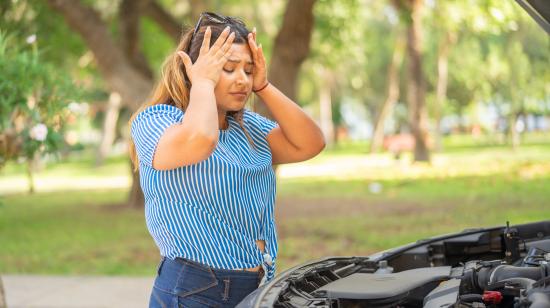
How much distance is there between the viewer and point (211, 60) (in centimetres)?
273

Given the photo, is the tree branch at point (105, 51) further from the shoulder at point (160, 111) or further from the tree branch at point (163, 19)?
the shoulder at point (160, 111)

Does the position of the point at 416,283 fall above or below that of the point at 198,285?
below

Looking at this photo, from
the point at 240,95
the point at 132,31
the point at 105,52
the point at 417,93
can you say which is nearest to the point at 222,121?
the point at 240,95

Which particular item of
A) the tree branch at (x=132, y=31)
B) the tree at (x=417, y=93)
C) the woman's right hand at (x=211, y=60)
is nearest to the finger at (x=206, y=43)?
the woman's right hand at (x=211, y=60)

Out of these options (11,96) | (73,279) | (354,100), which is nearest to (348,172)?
(73,279)

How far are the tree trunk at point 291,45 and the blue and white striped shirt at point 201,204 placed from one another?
9.83 m

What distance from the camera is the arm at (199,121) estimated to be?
258 cm

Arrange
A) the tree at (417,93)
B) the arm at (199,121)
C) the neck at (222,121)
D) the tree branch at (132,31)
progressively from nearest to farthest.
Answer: the arm at (199,121) → the neck at (222,121) → the tree branch at (132,31) → the tree at (417,93)

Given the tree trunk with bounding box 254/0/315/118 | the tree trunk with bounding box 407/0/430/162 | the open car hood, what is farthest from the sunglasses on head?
the tree trunk with bounding box 407/0/430/162

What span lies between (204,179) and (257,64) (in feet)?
1.47

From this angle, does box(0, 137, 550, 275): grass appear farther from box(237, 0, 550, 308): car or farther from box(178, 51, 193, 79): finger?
box(178, 51, 193, 79): finger

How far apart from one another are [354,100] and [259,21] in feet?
95.5

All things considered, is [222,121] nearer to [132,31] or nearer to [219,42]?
[219,42]

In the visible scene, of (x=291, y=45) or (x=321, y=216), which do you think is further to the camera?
(x=321, y=216)
